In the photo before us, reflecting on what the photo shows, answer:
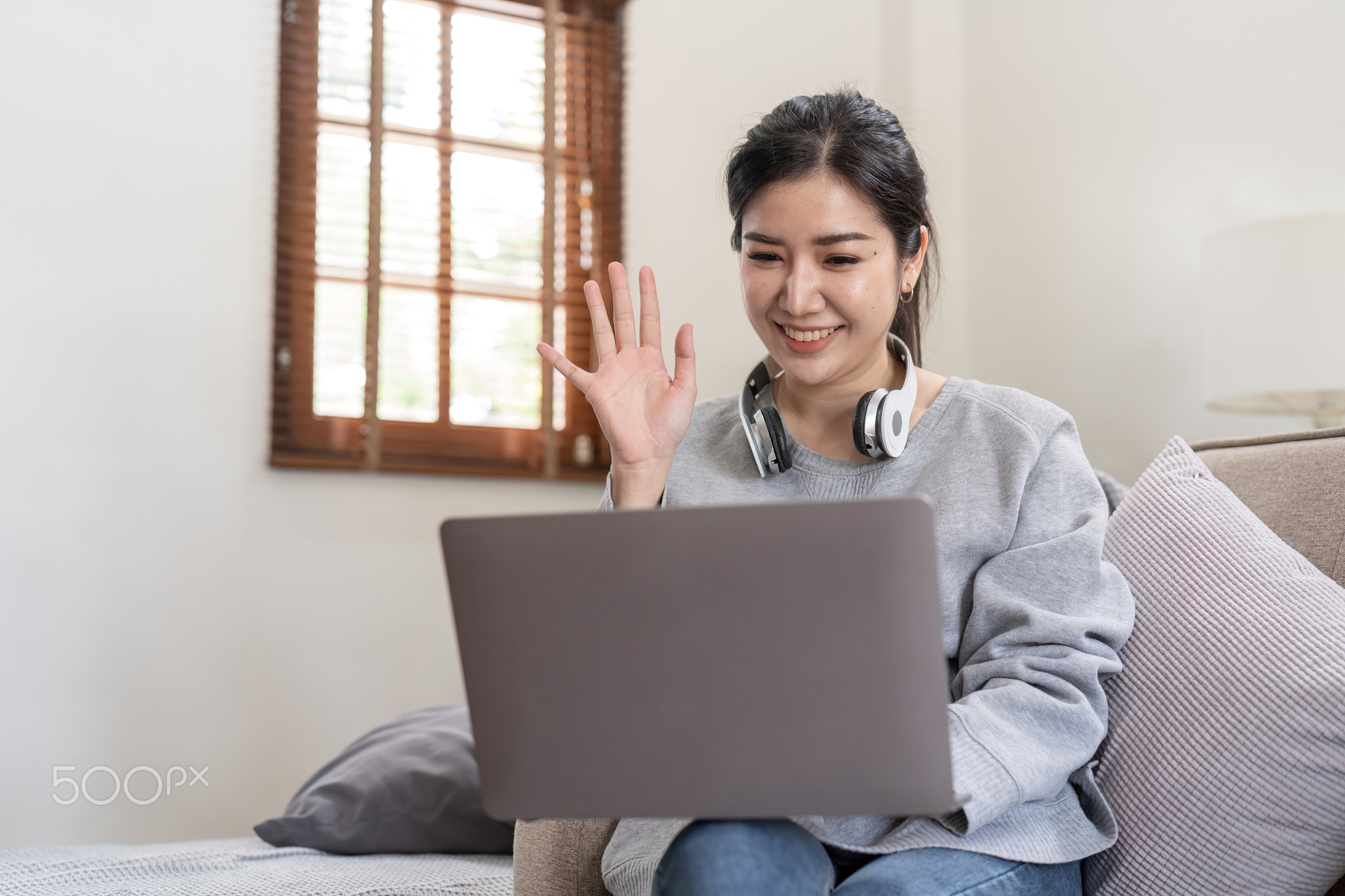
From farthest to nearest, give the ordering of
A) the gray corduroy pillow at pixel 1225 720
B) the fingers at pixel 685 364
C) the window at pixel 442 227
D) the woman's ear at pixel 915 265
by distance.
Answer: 1. the window at pixel 442 227
2. the woman's ear at pixel 915 265
3. the fingers at pixel 685 364
4. the gray corduroy pillow at pixel 1225 720

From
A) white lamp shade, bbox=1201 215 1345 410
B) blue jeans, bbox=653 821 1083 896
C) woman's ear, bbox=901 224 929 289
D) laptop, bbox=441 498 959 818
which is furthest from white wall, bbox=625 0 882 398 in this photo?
laptop, bbox=441 498 959 818

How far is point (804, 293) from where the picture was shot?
3.90 feet

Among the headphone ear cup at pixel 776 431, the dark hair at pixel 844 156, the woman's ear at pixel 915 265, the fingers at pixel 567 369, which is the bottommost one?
the headphone ear cup at pixel 776 431

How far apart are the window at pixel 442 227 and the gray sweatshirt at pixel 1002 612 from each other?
1349 millimetres

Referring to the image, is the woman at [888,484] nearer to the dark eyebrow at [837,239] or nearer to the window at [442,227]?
the dark eyebrow at [837,239]

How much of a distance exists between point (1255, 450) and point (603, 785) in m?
0.88

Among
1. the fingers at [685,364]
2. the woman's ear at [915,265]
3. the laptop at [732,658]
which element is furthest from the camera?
the woman's ear at [915,265]

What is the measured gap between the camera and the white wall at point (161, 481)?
2.14 metres

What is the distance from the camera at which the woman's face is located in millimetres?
1198

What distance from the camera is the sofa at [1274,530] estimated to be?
1.06 m

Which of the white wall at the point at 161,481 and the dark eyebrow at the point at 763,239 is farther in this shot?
the white wall at the point at 161,481

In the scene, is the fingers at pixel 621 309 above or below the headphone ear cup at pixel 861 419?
above

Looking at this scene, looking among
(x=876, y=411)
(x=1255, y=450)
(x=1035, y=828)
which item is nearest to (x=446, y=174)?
(x=876, y=411)

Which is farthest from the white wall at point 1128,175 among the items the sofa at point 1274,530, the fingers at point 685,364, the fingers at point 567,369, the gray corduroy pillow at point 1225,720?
the fingers at point 567,369
